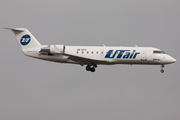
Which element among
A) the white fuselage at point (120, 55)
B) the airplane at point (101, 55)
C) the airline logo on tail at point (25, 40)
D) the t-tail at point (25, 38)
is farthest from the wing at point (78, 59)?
the airline logo on tail at point (25, 40)

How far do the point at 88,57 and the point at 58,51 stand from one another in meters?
3.97

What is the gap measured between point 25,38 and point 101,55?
35.3 feet

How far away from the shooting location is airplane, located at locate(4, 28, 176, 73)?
36.8 metres

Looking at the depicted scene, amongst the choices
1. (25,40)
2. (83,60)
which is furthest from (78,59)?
(25,40)

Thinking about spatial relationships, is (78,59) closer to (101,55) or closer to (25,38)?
(101,55)

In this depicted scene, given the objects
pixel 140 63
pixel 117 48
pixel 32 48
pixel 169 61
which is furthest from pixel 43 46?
pixel 169 61

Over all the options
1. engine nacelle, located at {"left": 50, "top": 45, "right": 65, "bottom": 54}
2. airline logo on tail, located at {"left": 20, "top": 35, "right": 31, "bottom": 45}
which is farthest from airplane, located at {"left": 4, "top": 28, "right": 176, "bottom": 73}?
airline logo on tail, located at {"left": 20, "top": 35, "right": 31, "bottom": 45}

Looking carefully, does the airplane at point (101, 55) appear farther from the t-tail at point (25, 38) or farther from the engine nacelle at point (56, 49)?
the t-tail at point (25, 38)

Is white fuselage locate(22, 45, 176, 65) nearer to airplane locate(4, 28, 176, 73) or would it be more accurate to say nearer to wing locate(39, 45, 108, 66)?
airplane locate(4, 28, 176, 73)

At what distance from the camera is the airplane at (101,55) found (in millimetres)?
36750

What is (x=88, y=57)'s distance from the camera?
37.8 m

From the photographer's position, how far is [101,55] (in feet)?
123

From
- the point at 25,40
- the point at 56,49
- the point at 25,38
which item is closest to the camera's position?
the point at 56,49

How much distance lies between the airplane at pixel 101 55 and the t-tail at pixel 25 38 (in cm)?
140
